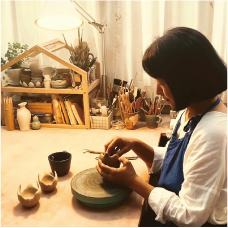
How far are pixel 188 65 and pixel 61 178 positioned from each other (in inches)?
27.8

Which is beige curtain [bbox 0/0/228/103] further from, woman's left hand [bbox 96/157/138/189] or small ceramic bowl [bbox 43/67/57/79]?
woman's left hand [bbox 96/157/138/189]

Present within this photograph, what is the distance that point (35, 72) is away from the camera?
1.89 meters

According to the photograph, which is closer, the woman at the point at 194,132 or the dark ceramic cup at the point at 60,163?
the woman at the point at 194,132

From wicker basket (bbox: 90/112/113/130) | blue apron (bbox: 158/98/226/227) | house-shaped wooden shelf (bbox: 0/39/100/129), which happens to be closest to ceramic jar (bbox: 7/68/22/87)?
house-shaped wooden shelf (bbox: 0/39/100/129)

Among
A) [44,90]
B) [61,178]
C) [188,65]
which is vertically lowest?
[61,178]

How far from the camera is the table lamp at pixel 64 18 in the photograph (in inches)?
63.3

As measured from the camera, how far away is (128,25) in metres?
1.99

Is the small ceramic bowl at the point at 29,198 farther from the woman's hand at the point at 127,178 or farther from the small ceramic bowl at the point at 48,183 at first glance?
the woman's hand at the point at 127,178

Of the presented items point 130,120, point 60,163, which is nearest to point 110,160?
point 60,163

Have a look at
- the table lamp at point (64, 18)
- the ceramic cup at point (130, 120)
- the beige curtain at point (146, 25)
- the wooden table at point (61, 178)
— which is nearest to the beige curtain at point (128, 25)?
the beige curtain at point (146, 25)

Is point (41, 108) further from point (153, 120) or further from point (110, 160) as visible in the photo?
point (110, 160)

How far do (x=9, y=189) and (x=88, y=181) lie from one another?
1.08 feet

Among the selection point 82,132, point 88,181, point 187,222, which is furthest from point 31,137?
point 187,222

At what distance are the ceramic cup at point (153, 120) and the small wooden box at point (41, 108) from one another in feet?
2.16
